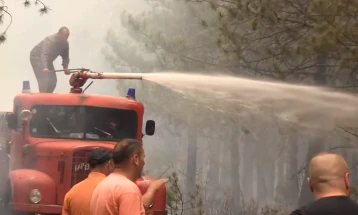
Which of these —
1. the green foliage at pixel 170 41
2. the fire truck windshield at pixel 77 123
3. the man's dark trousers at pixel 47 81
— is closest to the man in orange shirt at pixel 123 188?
the fire truck windshield at pixel 77 123

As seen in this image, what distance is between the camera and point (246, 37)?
1045 cm

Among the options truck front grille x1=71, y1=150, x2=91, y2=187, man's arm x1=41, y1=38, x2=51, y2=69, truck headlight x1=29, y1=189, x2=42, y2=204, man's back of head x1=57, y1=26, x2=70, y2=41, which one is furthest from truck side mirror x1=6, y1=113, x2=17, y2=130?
man's back of head x1=57, y1=26, x2=70, y2=41

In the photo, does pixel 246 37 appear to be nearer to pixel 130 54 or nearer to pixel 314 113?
pixel 314 113

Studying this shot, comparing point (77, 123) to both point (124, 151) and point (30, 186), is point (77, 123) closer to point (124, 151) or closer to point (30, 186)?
point (30, 186)

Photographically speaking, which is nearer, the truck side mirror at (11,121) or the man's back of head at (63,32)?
the truck side mirror at (11,121)

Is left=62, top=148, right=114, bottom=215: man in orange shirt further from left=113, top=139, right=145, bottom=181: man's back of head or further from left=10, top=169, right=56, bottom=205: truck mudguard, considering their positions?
left=10, top=169, right=56, bottom=205: truck mudguard

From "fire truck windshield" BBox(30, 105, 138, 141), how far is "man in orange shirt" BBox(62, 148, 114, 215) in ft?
13.3

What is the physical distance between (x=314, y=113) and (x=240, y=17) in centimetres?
192

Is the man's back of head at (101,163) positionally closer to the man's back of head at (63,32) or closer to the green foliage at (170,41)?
the man's back of head at (63,32)

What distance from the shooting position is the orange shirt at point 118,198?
3896 mm

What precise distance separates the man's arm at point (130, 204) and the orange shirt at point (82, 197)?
813 millimetres

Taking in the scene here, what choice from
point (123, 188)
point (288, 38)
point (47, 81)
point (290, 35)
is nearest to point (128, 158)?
point (123, 188)

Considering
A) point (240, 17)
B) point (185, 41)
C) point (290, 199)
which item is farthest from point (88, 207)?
point (290, 199)

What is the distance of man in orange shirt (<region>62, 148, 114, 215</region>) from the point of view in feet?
15.4
